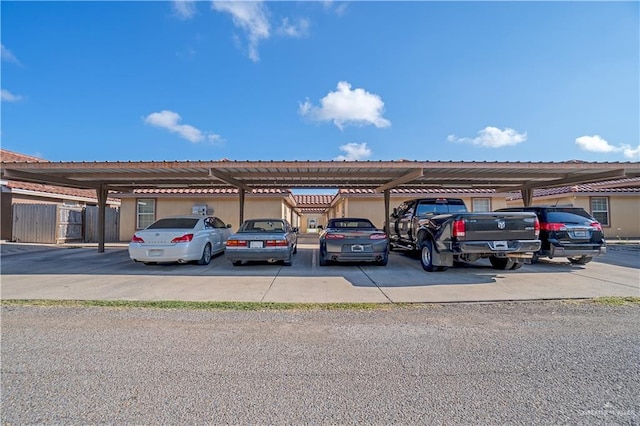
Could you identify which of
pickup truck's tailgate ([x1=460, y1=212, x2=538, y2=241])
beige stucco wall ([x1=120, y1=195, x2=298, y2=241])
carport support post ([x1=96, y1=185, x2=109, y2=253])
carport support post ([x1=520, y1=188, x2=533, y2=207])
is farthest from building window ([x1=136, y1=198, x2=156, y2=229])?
carport support post ([x1=520, y1=188, x2=533, y2=207])

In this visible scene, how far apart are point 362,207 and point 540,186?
908cm

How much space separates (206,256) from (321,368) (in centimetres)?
784

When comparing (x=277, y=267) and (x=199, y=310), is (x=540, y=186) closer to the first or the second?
(x=277, y=267)

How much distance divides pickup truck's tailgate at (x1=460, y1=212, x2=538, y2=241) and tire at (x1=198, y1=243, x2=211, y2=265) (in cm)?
738

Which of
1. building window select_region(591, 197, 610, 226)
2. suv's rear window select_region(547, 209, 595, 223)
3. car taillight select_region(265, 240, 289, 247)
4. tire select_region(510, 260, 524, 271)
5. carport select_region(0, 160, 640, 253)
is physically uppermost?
carport select_region(0, 160, 640, 253)

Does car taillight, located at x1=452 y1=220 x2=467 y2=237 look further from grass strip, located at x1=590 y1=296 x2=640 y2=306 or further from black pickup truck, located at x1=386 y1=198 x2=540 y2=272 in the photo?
grass strip, located at x1=590 y1=296 x2=640 y2=306

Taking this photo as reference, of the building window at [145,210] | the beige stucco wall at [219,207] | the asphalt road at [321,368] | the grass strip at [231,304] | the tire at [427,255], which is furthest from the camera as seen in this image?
the building window at [145,210]

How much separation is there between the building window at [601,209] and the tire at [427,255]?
17271 millimetres

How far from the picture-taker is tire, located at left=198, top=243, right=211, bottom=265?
9.92 metres

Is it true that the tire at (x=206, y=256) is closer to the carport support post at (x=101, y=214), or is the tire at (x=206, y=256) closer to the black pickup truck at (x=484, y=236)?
the carport support post at (x=101, y=214)

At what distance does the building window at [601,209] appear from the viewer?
19411 mm

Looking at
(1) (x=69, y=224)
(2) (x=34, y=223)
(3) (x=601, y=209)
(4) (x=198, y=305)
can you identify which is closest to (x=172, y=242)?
(4) (x=198, y=305)

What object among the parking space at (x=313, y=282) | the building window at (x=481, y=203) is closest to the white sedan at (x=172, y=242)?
the parking space at (x=313, y=282)

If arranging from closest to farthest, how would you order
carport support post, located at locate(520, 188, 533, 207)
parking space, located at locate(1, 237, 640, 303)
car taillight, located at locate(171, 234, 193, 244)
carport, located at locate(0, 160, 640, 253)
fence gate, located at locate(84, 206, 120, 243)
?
parking space, located at locate(1, 237, 640, 303) → car taillight, located at locate(171, 234, 193, 244) → carport, located at locate(0, 160, 640, 253) → carport support post, located at locate(520, 188, 533, 207) → fence gate, located at locate(84, 206, 120, 243)
